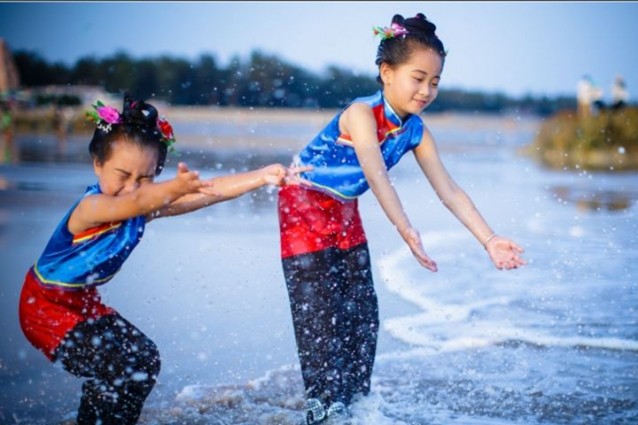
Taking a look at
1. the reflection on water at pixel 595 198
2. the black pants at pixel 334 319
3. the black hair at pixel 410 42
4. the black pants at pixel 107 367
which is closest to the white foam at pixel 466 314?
the black pants at pixel 334 319

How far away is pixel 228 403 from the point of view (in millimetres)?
4230

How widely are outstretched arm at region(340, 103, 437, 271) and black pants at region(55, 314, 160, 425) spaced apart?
115cm

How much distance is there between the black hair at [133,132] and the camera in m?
3.64

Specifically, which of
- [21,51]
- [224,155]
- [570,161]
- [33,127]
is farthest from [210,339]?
[21,51]

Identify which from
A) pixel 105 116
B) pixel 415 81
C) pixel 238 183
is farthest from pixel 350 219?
pixel 105 116

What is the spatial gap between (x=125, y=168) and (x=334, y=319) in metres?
1.12

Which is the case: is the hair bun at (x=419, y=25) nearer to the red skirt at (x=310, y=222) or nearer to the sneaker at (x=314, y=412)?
the red skirt at (x=310, y=222)

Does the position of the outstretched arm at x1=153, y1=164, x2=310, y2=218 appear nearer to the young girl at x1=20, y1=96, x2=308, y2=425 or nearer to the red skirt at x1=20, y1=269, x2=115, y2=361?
the young girl at x1=20, y1=96, x2=308, y2=425

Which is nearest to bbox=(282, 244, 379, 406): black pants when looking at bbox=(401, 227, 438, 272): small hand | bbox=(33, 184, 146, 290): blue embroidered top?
bbox=(401, 227, 438, 272): small hand

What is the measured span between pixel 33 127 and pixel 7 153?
544 inches

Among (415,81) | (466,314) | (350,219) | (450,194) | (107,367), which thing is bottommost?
(466,314)

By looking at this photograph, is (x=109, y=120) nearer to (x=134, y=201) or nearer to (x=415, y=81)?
(x=134, y=201)

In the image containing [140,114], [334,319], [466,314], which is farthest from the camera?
[466,314]

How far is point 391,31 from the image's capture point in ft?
13.8
